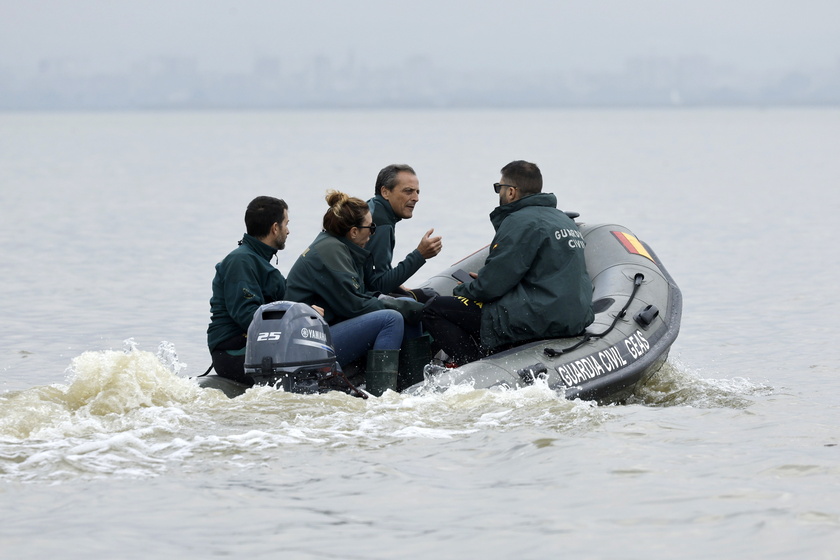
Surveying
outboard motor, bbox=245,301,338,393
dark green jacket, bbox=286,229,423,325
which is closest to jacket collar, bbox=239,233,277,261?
dark green jacket, bbox=286,229,423,325

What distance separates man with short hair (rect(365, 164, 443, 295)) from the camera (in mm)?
6820

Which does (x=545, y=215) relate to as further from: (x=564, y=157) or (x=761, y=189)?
(x=564, y=157)

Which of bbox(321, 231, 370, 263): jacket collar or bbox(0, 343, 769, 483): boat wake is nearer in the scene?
bbox(0, 343, 769, 483): boat wake

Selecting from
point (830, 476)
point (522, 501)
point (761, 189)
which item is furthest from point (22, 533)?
point (761, 189)

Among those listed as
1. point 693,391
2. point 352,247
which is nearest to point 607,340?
point 693,391

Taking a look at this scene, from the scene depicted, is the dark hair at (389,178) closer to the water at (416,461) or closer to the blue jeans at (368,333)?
the blue jeans at (368,333)

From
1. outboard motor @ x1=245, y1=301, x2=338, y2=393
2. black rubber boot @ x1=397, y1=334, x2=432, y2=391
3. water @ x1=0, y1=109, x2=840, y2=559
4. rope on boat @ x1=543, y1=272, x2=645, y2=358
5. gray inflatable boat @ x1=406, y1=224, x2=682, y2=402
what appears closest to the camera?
water @ x1=0, y1=109, x2=840, y2=559

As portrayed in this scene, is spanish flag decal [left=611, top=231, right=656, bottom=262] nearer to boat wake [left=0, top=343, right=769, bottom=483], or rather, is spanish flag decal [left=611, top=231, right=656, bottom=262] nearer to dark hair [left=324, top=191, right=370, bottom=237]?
boat wake [left=0, top=343, right=769, bottom=483]

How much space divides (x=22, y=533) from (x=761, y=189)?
101ft

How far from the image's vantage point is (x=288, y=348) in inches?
232

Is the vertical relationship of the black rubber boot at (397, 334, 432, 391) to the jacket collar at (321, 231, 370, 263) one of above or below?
below

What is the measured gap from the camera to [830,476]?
5.49m

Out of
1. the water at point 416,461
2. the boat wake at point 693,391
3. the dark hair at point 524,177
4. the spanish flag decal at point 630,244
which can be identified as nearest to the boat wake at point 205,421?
the water at point 416,461

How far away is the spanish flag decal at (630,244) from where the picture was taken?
26.8 feet
